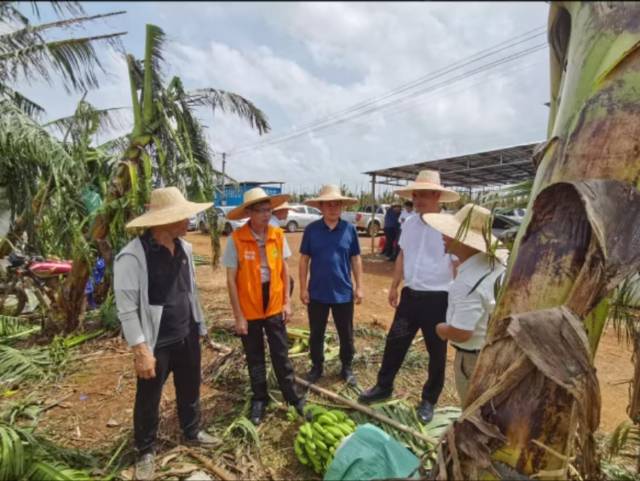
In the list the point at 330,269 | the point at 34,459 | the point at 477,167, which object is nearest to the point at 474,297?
the point at 330,269

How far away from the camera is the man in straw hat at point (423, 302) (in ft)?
9.87

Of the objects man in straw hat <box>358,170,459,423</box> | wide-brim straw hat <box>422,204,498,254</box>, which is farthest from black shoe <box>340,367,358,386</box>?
wide-brim straw hat <box>422,204,498,254</box>

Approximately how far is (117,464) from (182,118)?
3.54 metres

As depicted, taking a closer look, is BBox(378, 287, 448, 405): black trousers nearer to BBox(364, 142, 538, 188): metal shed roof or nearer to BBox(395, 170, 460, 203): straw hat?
BBox(395, 170, 460, 203): straw hat

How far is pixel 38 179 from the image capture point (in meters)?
4.38

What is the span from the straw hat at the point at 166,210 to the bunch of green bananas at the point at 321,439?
1585mm

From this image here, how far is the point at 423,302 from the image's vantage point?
303cm

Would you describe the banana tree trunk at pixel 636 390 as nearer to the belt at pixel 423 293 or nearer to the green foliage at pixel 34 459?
the belt at pixel 423 293

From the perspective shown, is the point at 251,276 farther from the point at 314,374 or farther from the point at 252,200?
the point at 314,374

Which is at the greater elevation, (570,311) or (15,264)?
(570,311)

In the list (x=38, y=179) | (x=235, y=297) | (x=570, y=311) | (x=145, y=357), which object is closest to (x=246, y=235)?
(x=235, y=297)

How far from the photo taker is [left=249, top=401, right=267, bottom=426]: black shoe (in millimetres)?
3047

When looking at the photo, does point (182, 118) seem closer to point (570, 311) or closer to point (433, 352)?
point (433, 352)

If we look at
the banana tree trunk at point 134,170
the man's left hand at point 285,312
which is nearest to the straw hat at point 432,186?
the man's left hand at point 285,312
